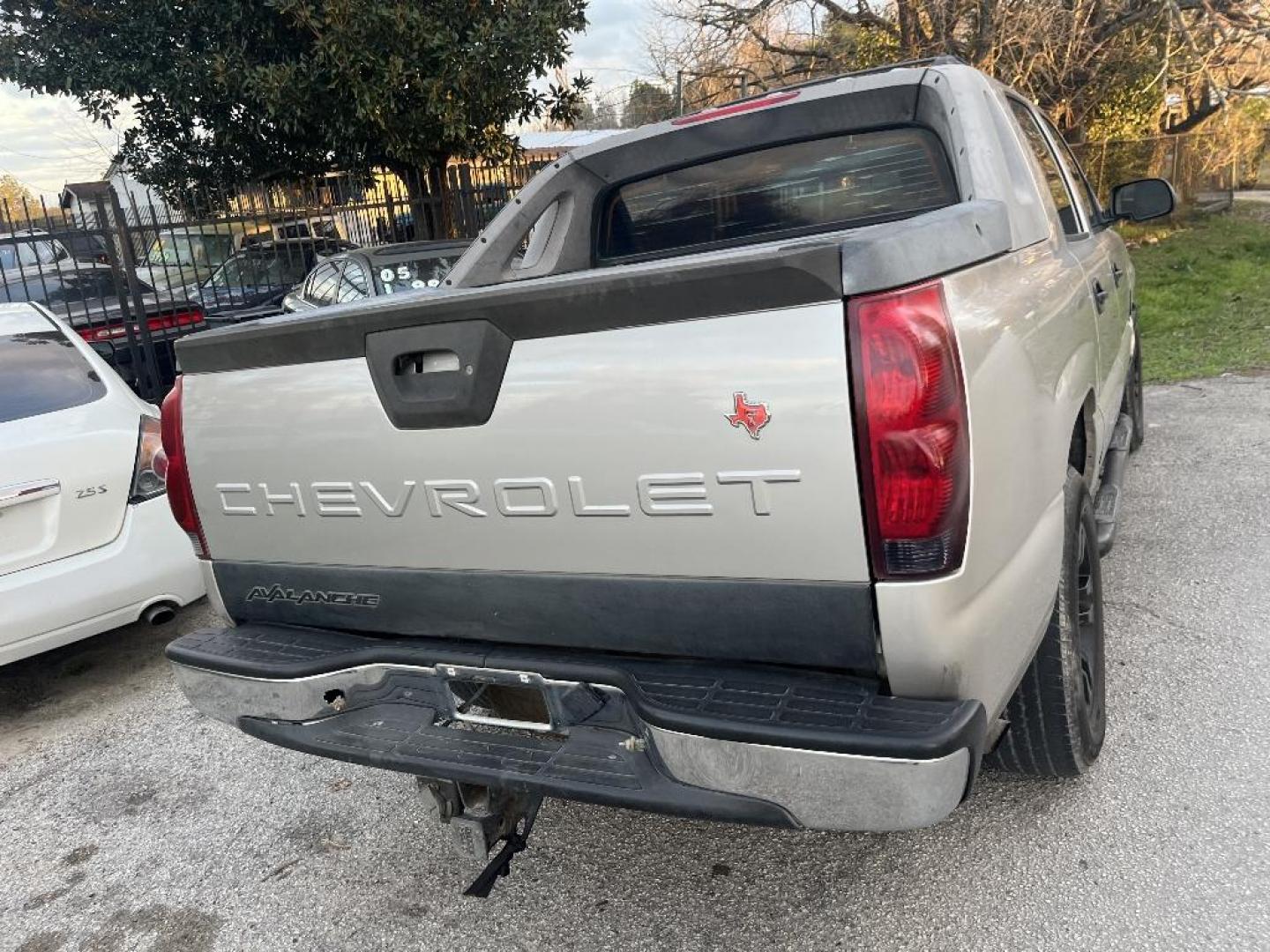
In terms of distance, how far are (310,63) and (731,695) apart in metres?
9.90

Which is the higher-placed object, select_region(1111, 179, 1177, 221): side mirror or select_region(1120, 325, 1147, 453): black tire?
select_region(1111, 179, 1177, 221): side mirror

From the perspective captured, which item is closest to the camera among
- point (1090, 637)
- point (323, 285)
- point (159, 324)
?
point (1090, 637)

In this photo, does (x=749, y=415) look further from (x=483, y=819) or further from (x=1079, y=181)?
(x=1079, y=181)

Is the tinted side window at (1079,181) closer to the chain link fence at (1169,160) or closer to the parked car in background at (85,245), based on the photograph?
the parked car in background at (85,245)

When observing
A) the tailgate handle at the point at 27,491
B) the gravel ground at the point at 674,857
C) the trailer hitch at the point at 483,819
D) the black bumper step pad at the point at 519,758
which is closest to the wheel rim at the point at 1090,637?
the gravel ground at the point at 674,857

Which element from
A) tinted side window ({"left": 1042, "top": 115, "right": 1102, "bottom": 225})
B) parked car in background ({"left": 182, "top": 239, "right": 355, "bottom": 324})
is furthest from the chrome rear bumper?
parked car in background ({"left": 182, "top": 239, "right": 355, "bottom": 324})

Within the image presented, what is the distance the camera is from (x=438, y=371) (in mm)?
2148

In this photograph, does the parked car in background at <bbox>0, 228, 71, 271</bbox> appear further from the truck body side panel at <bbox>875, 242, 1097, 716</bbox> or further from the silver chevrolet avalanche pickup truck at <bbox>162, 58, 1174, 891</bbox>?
the truck body side panel at <bbox>875, 242, 1097, 716</bbox>

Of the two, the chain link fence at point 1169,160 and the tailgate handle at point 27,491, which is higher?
the chain link fence at point 1169,160

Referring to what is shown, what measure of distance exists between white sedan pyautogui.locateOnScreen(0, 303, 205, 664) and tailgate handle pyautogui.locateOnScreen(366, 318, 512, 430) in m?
2.35

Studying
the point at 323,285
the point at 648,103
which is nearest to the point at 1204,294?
the point at 648,103

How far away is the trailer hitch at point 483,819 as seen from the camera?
2.26 metres

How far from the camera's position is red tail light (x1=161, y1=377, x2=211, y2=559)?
2.57 metres

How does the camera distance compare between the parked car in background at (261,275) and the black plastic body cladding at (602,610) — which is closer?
the black plastic body cladding at (602,610)
